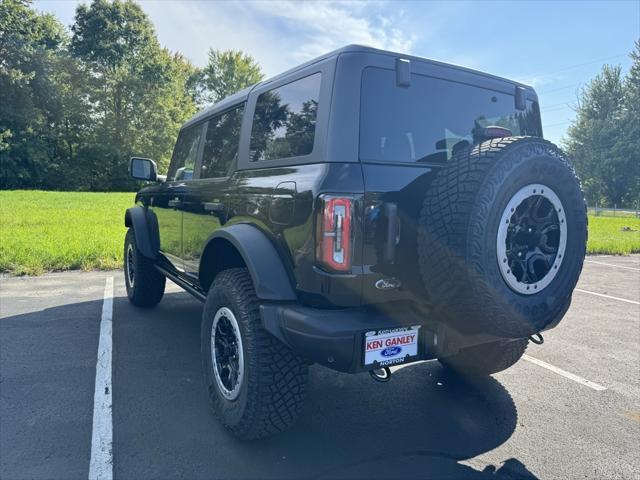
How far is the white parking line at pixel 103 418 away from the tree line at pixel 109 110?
34.3 metres

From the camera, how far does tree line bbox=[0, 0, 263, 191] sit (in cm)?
3145

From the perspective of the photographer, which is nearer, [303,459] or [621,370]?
[303,459]

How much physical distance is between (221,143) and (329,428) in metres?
2.16

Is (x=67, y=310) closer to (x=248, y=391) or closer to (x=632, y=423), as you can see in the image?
(x=248, y=391)

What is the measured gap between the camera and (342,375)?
3.51 m

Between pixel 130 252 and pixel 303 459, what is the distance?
3633mm

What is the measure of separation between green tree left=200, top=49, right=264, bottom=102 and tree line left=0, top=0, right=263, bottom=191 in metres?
7.97

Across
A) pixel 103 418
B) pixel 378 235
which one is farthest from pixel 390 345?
pixel 103 418

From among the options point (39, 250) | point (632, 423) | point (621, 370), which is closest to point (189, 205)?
point (632, 423)

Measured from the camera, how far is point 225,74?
49156 millimetres

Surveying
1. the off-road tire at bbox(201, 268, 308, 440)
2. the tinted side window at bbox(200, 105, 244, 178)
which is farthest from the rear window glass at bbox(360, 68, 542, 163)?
the tinted side window at bbox(200, 105, 244, 178)

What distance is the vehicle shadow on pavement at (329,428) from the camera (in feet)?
7.53

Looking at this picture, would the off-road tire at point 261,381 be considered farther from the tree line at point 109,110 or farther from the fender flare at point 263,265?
the tree line at point 109,110

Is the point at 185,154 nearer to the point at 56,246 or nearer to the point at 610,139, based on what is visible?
the point at 56,246
